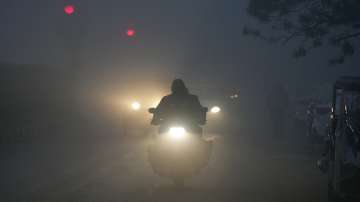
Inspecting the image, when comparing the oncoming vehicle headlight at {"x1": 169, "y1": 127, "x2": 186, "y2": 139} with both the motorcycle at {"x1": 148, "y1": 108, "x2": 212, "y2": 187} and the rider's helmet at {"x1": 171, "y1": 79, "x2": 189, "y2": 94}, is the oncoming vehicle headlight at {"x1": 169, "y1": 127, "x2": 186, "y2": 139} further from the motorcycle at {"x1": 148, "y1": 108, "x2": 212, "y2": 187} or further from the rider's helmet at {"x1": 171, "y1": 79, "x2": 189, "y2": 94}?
the rider's helmet at {"x1": 171, "y1": 79, "x2": 189, "y2": 94}

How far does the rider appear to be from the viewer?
8.85 meters

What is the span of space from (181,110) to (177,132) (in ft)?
1.49

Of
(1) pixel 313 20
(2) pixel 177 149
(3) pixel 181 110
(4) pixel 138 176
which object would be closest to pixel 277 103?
(1) pixel 313 20

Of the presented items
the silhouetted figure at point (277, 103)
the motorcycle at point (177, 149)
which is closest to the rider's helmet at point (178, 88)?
the motorcycle at point (177, 149)

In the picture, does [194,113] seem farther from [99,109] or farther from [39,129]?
[99,109]

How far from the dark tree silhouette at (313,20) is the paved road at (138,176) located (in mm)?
3443

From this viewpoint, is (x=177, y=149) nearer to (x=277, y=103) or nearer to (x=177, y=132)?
(x=177, y=132)

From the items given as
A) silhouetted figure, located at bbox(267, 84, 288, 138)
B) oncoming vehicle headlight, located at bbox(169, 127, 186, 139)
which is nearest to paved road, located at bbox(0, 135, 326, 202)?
oncoming vehicle headlight, located at bbox(169, 127, 186, 139)

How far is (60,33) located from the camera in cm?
3456

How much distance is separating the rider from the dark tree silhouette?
8.94 meters

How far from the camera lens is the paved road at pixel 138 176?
870 cm

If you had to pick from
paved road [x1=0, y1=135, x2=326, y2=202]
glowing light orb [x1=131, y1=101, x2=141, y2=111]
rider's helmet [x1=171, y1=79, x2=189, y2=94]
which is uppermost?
glowing light orb [x1=131, y1=101, x2=141, y2=111]

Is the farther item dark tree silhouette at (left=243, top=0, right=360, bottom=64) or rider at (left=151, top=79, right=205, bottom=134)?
dark tree silhouette at (left=243, top=0, right=360, bottom=64)

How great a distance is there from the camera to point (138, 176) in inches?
427
